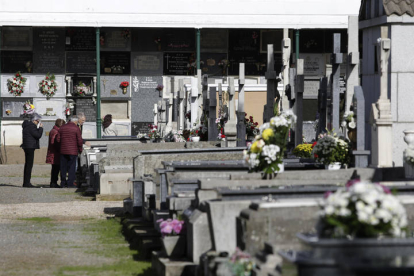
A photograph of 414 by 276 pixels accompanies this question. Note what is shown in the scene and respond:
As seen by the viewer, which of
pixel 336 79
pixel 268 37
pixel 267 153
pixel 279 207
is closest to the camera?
pixel 279 207

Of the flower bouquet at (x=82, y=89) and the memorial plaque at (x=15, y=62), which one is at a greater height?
the memorial plaque at (x=15, y=62)

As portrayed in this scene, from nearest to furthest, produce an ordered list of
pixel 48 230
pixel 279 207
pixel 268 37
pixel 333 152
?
1. pixel 279 207
2. pixel 333 152
3. pixel 48 230
4. pixel 268 37

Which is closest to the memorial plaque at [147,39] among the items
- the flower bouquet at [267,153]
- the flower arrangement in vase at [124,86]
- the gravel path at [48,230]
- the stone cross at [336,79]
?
the flower arrangement in vase at [124,86]

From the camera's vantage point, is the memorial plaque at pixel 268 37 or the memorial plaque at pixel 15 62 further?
the memorial plaque at pixel 268 37

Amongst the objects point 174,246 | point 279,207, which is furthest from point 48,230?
point 279,207

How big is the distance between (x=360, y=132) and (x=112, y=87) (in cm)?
2064

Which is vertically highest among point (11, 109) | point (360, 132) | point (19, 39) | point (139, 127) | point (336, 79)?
point (19, 39)

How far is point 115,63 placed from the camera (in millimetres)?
30578

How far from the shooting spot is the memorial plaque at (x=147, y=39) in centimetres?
3075

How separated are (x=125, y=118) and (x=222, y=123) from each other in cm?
1166

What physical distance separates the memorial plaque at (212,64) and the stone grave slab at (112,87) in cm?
259

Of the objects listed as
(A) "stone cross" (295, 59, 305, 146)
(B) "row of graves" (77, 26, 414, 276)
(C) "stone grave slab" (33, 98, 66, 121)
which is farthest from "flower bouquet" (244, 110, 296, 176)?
(C) "stone grave slab" (33, 98, 66, 121)

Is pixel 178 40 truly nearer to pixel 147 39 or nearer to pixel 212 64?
pixel 147 39

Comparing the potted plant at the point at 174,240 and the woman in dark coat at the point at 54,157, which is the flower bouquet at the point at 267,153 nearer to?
the potted plant at the point at 174,240
